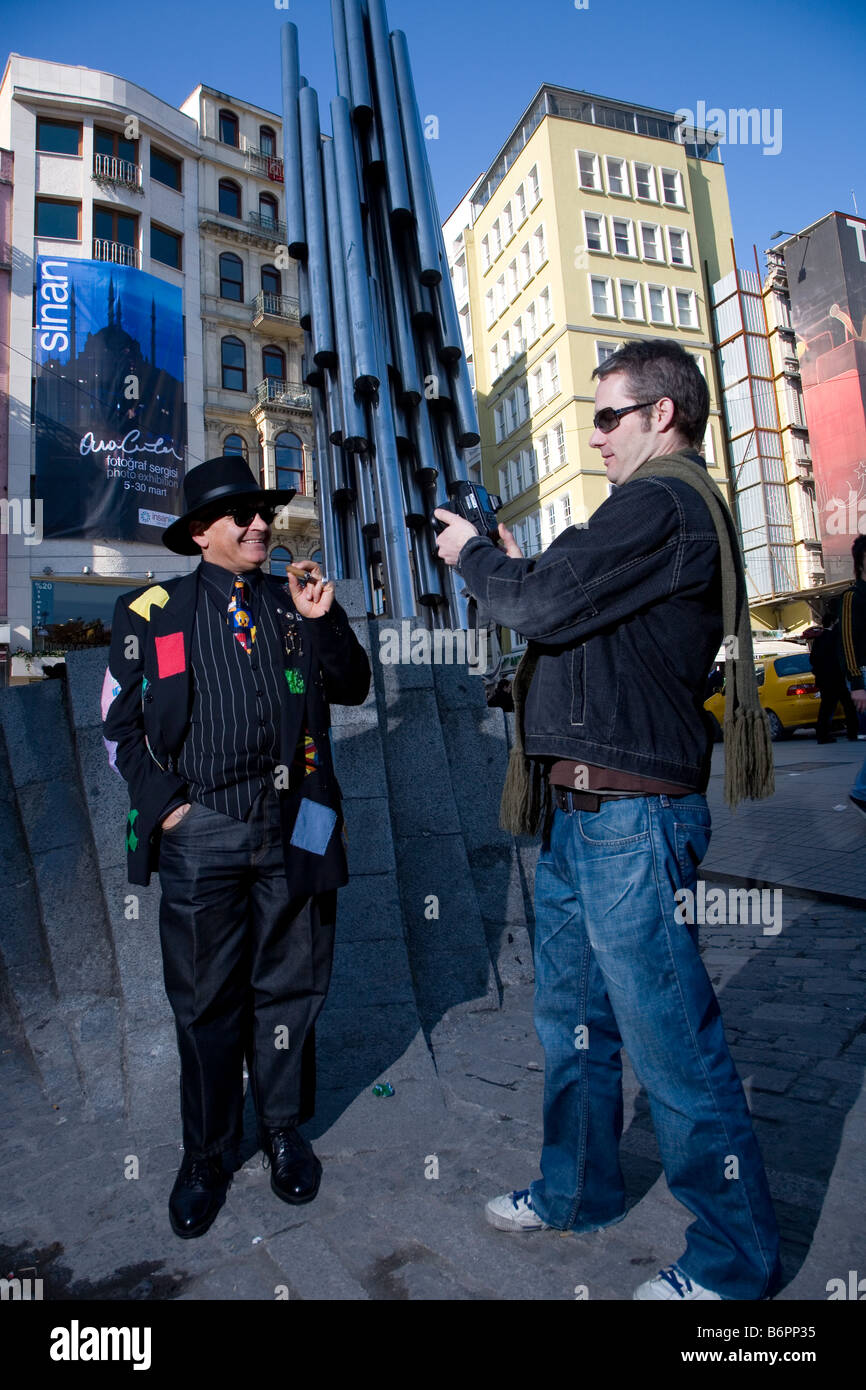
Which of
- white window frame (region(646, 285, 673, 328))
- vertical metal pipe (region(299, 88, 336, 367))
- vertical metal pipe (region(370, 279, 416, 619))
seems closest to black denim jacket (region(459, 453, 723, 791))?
vertical metal pipe (region(370, 279, 416, 619))

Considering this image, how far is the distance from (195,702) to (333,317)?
7793mm

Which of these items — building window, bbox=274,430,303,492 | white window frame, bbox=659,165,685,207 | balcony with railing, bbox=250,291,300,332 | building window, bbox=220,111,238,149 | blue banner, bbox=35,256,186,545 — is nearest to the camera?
blue banner, bbox=35,256,186,545

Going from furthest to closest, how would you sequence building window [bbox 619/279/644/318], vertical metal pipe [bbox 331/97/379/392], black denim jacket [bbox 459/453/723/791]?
building window [bbox 619/279/644/318], vertical metal pipe [bbox 331/97/379/392], black denim jacket [bbox 459/453/723/791]

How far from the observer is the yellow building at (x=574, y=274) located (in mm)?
31891

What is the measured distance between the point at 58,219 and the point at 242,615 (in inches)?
1141

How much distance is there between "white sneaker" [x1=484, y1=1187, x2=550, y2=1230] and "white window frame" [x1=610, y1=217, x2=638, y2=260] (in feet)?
121

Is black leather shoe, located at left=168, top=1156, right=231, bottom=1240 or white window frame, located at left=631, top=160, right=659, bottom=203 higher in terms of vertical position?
white window frame, located at left=631, top=160, right=659, bottom=203

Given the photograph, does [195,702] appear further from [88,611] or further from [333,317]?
[88,611]

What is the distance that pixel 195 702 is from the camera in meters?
2.68

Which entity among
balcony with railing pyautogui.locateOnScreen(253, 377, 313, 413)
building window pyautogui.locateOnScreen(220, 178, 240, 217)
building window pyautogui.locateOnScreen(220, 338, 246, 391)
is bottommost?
balcony with railing pyautogui.locateOnScreen(253, 377, 313, 413)

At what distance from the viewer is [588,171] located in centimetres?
3384

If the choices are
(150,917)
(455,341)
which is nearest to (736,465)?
(455,341)

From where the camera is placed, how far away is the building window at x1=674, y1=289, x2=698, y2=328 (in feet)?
115

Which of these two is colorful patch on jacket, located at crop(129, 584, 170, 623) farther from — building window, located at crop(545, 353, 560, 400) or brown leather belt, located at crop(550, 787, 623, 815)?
building window, located at crop(545, 353, 560, 400)
